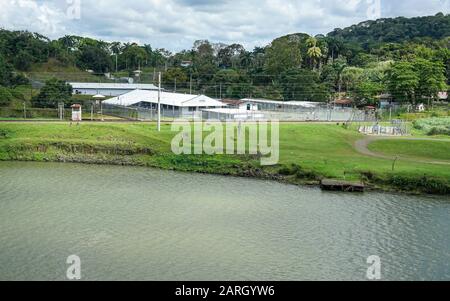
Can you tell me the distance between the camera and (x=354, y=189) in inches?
1399

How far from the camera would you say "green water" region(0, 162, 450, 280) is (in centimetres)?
2167

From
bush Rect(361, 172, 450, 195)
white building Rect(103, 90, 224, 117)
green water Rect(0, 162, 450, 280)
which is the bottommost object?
green water Rect(0, 162, 450, 280)

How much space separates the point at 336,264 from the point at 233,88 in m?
72.5

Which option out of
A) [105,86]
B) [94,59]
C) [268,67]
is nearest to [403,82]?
[268,67]

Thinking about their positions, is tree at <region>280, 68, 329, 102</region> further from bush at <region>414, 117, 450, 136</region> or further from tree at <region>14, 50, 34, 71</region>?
tree at <region>14, 50, 34, 71</region>

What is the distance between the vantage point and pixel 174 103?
6912 cm

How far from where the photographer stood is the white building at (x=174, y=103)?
67.7 meters

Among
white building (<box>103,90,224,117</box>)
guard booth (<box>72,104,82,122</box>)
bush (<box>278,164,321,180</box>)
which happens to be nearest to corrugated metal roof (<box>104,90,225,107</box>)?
white building (<box>103,90,224,117</box>)

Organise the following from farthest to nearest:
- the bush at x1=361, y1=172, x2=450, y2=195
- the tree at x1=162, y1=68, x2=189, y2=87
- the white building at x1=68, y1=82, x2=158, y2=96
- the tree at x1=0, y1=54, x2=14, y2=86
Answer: the tree at x1=162, y1=68, x2=189, y2=87
the white building at x1=68, y1=82, x2=158, y2=96
the tree at x1=0, y1=54, x2=14, y2=86
the bush at x1=361, y1=172, x2=450, y2=195

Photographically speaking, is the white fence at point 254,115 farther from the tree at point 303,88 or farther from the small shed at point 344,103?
the tree at point 303,88

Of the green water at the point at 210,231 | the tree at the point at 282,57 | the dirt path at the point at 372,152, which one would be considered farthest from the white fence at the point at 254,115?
the tree at the point at 282,57
